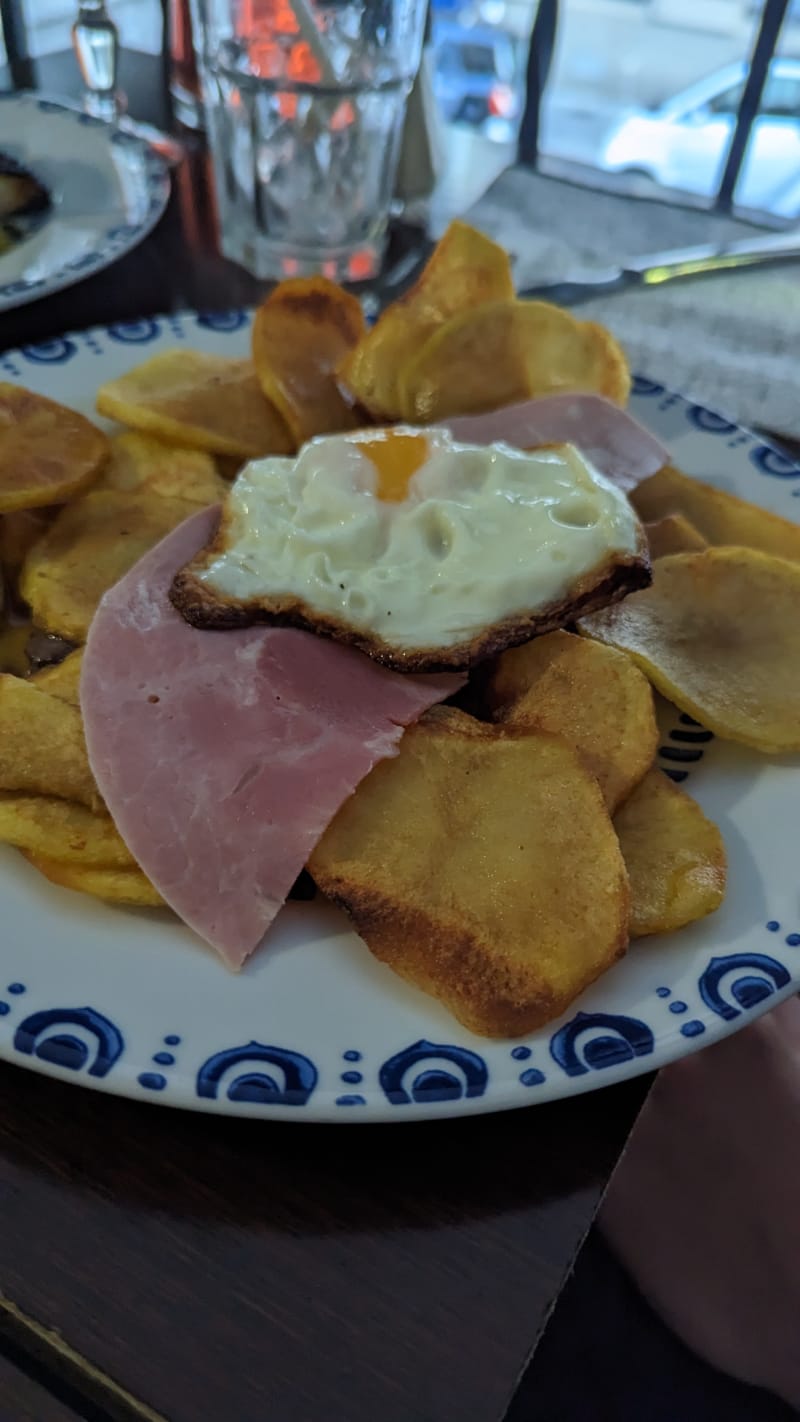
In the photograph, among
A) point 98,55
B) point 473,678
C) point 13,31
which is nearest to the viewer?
point 473,678

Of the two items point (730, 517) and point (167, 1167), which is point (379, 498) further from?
point (167, 1167)

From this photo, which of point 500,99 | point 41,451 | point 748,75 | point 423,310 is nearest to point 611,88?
point 500,99

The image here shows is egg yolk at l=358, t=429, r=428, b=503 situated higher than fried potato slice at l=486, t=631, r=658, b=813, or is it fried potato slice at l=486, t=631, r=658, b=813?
egg yolk at l=358, t=429, r=428, b=503

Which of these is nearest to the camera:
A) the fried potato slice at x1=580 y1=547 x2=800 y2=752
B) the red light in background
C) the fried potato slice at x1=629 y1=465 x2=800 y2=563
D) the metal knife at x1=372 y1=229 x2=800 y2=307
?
the fried potato slice at x1=580 y1=547 x2=800 y2=752

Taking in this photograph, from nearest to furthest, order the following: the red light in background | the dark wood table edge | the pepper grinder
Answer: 1. the dark wood table edge
2. the pepper grinder
3. the red light in background

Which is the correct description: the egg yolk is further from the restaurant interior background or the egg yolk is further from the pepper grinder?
the pepper grinder

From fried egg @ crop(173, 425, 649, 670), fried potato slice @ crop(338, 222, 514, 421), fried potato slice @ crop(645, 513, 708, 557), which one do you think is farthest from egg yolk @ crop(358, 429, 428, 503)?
fried potato slice @ crop(645, 513, 708, 557)

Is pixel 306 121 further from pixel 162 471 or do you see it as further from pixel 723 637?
pixel 723 637
